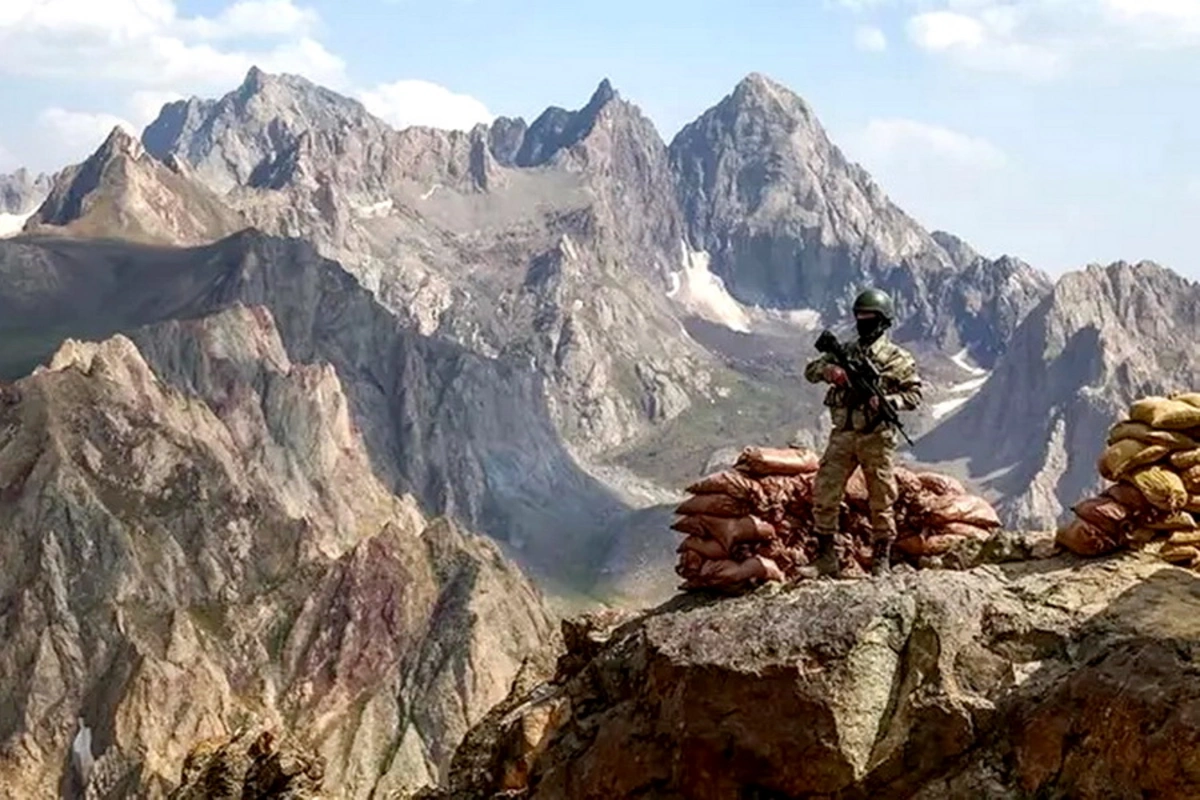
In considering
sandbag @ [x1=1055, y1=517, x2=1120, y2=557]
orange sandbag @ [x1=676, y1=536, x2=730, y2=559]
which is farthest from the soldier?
sandbag @ [x1=1055, y1=517, x2=1120, y2=557]

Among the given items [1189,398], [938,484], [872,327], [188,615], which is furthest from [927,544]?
[188,615]

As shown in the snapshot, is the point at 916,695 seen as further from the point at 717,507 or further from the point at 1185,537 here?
the point at 717,507

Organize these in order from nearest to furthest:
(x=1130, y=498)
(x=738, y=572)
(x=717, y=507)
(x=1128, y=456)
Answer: (x=1130, y=498)
(x=1128, y=456)
(x=738, y=572)
(x=717, y=507)

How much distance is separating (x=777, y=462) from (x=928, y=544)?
7.89 feet

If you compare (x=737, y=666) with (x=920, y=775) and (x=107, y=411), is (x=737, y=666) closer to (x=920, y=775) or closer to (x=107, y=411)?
(x=920, y=775)

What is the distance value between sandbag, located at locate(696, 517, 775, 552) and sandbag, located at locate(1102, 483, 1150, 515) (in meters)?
4.49

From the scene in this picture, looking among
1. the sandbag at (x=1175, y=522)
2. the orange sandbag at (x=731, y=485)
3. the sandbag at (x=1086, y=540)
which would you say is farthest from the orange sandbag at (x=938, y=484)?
the sandbag at (x=1175, y=522)

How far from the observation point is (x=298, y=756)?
103 ft

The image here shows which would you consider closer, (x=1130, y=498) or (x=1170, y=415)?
(x=1130, y=498)

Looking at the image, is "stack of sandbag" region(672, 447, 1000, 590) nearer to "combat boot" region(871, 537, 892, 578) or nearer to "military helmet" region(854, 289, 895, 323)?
"combat boot" region(871, 537, 892, 578)

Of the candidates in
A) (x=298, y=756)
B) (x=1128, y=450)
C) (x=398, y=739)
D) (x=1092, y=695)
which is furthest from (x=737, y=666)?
(x=398, y=739)

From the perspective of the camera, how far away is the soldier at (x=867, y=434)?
19078 mm

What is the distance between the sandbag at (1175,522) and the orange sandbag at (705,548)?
18.4ft

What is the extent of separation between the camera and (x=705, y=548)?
816 inches
